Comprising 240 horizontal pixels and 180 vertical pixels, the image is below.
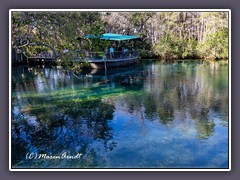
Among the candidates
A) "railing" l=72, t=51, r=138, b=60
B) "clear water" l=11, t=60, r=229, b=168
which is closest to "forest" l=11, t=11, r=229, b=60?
"railing" l=72, t=51, r=138, b=60

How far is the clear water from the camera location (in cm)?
610

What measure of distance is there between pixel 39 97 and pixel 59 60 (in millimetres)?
5599

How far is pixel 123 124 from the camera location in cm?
820

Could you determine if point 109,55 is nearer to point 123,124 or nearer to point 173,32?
point 173,32

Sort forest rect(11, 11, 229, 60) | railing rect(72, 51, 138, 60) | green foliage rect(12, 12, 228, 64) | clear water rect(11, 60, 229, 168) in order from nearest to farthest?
clear water rect(11, 60, 229, 168), green foliage rect(12, 12, 228, 64), forest rect(11, 11, 229, 60), railing rect(72, 51, 138, 60)

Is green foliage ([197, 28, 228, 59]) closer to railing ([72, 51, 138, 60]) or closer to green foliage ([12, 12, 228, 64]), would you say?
green foliage ([12, 12, 228, 64])

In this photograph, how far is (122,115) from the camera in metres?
9.05

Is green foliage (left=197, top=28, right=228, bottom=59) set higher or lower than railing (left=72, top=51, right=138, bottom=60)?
higher

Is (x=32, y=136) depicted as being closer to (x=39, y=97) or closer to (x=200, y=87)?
(x=39, y=97)

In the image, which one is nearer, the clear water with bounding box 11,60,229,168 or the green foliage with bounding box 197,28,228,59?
the clear water with bounding box 11,60,229,168

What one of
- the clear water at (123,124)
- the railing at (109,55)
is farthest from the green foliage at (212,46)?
the railing at (109,55)

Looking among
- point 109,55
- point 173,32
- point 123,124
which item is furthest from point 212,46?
point 123,124

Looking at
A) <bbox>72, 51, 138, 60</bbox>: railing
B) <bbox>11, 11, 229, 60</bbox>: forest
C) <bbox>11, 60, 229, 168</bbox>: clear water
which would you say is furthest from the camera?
<bbox>72, 51, 138, 60</bbox>: railing
